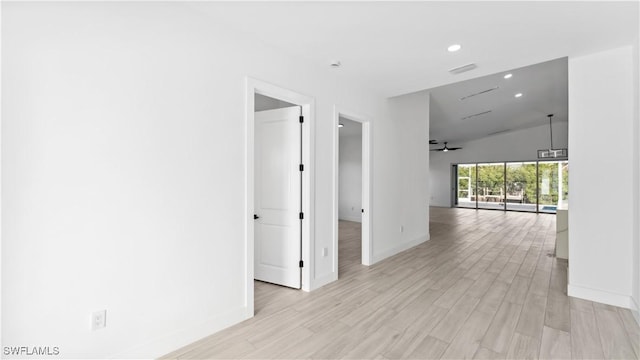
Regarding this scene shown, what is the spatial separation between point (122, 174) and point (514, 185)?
14659 mm

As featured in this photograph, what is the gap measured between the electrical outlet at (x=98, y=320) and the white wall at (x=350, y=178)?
7497mm

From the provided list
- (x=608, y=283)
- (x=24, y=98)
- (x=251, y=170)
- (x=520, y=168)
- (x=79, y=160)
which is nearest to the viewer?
→ (x=24, y=98)

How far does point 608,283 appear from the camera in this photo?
307 centimetres

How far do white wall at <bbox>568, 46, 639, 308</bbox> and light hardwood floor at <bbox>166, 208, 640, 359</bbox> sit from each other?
0.28 meters

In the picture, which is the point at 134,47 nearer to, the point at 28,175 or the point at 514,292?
the point at 28,175

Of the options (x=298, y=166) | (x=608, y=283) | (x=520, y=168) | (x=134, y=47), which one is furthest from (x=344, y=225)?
(x=520, y=168)

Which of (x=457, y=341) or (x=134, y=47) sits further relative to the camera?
(x=457, y=341)

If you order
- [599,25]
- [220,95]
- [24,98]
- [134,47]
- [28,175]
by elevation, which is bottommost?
[28,175]

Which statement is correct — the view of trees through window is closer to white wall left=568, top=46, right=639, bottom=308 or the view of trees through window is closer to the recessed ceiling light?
white wall left=568, top=46, right=639, bottom=308

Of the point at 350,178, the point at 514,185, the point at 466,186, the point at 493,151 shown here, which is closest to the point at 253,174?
the point at 350,178

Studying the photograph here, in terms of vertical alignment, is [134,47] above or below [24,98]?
above

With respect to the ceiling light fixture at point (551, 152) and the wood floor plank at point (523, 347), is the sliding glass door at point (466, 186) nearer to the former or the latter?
the ceiling light fixture at point (551, 152)

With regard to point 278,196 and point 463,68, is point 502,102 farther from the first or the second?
point 278,196

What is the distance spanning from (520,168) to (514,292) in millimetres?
11363
